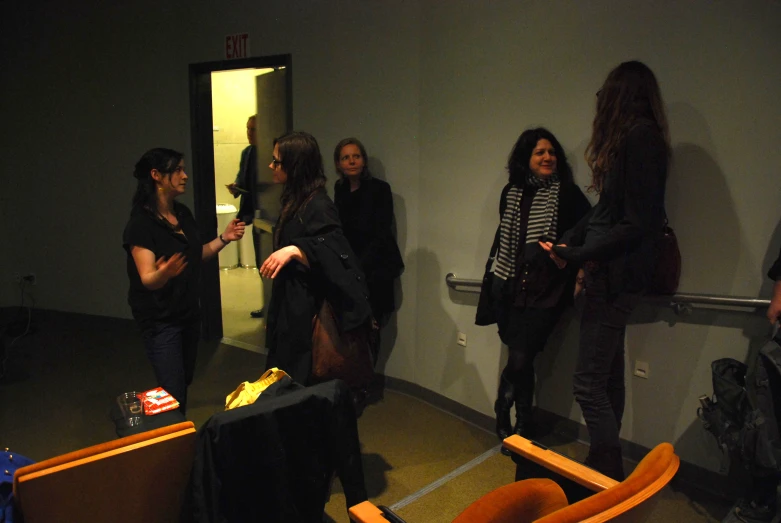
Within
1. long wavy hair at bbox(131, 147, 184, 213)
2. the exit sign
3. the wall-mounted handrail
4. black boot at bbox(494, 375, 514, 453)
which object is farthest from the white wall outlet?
the exit sign

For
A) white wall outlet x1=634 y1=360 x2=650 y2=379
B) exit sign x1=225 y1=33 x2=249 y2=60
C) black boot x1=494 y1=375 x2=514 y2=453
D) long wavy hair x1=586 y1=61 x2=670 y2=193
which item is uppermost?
exit sign x1=225 y1=33 x2=249 y2=60

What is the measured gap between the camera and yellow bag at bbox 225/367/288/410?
74.8 inches

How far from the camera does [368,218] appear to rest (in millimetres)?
3439

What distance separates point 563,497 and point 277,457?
2.56 ft

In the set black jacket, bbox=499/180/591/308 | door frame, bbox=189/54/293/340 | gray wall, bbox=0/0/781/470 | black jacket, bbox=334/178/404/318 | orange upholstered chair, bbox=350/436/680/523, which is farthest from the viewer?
door frame, bbox=189/54/293/340

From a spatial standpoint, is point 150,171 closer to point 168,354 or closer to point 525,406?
point 168,354

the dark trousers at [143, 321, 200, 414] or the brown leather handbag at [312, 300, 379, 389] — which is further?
the dark trousers at [143, 321, 200, 414]

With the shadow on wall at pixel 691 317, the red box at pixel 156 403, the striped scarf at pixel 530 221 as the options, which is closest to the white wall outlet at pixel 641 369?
the shadow on wall at pixel 691 317

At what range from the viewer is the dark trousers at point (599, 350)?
2.25m

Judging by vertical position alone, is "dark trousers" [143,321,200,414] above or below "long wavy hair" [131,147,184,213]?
below

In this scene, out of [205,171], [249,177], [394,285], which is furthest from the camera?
[249,177]

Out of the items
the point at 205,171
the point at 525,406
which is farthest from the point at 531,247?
the point at 205,171

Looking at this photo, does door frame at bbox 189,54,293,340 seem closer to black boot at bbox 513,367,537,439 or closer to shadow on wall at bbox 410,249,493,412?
shadow on wall at bbox 410,249,493,412

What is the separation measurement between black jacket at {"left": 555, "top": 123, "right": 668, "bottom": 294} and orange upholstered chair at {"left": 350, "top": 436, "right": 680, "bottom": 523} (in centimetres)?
79
